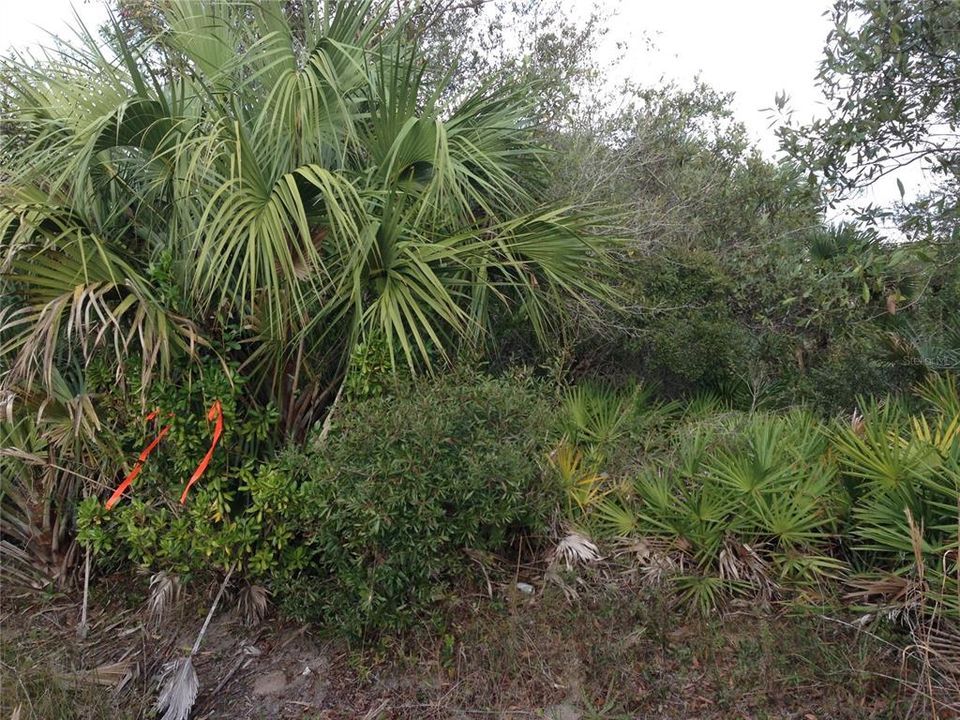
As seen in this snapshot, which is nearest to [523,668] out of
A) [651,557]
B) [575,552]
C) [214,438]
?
[575,552]

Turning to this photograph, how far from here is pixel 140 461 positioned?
513 centimetres

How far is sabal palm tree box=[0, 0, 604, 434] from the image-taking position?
4.79 metres

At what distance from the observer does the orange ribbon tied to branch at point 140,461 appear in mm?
4898

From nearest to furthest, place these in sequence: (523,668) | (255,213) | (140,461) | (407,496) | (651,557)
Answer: (407,496), (523,668), (255,213), (651,557), (140,461)

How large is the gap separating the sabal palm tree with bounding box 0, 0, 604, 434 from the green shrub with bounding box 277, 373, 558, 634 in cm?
44

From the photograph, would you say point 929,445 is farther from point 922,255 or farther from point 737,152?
point 737,152

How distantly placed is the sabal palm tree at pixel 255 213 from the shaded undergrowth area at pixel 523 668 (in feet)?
5.05

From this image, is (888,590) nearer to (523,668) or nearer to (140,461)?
(523,668)

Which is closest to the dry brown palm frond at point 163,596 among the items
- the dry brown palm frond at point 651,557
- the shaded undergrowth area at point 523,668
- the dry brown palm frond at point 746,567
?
the shaded undergrowth area at point 523,668

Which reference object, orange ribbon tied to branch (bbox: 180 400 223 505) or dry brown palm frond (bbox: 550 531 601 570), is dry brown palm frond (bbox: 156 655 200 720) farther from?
dry brown palm frond (bbox: 550 531 601 570)

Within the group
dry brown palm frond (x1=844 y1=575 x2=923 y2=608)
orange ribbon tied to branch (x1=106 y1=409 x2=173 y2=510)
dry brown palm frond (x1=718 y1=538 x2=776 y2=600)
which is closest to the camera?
dry brown palm frond (x1=844 y1=575 x2=923 y2=608)

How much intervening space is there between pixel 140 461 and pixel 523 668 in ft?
8.43

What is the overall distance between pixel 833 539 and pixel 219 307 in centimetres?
379

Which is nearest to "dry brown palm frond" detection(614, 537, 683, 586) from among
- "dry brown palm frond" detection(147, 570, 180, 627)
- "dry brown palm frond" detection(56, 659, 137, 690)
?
"dry brown palm frond" detection(147, 570, 180, 627)
